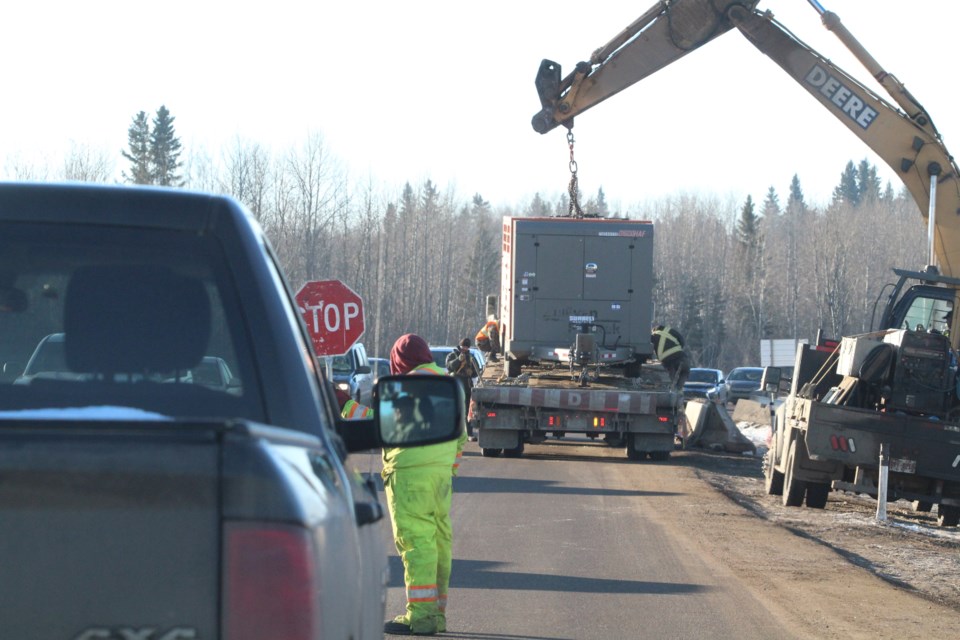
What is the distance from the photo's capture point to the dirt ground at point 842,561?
8492 millimetres

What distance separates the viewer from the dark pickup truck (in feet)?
6.59

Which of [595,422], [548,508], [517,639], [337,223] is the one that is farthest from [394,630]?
[337,223]

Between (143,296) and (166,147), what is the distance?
7974cm

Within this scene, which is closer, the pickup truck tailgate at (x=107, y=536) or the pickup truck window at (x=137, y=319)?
the pickup truck tailgate at (x=107, y=536)

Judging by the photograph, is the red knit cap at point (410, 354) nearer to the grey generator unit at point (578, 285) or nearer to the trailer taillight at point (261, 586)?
the trailer taillight at point (261, 586)

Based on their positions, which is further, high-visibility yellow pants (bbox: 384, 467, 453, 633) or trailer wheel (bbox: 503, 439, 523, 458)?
trailer wheel (bbox: 503, 439, 523, 458)

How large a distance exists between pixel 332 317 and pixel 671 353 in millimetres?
9559

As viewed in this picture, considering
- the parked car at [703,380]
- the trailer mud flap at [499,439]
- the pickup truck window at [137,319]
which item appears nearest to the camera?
the pickup truck window at [137,319]

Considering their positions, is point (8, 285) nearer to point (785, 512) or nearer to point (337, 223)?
point (785, 512)

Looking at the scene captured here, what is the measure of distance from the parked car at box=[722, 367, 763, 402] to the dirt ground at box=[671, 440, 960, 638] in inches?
1223

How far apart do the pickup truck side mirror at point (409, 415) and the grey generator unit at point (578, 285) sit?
18.5 metres

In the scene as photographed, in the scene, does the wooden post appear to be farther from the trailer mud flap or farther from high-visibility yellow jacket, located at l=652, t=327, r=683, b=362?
high-visibility yellow jacket, located at l=652, t=327, r=683, b=362

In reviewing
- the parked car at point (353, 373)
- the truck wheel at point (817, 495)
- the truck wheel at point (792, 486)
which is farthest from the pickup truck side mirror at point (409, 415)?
the parked car at point (353, 373)

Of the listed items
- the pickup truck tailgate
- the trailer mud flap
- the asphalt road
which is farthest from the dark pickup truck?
the trailer mud flap
